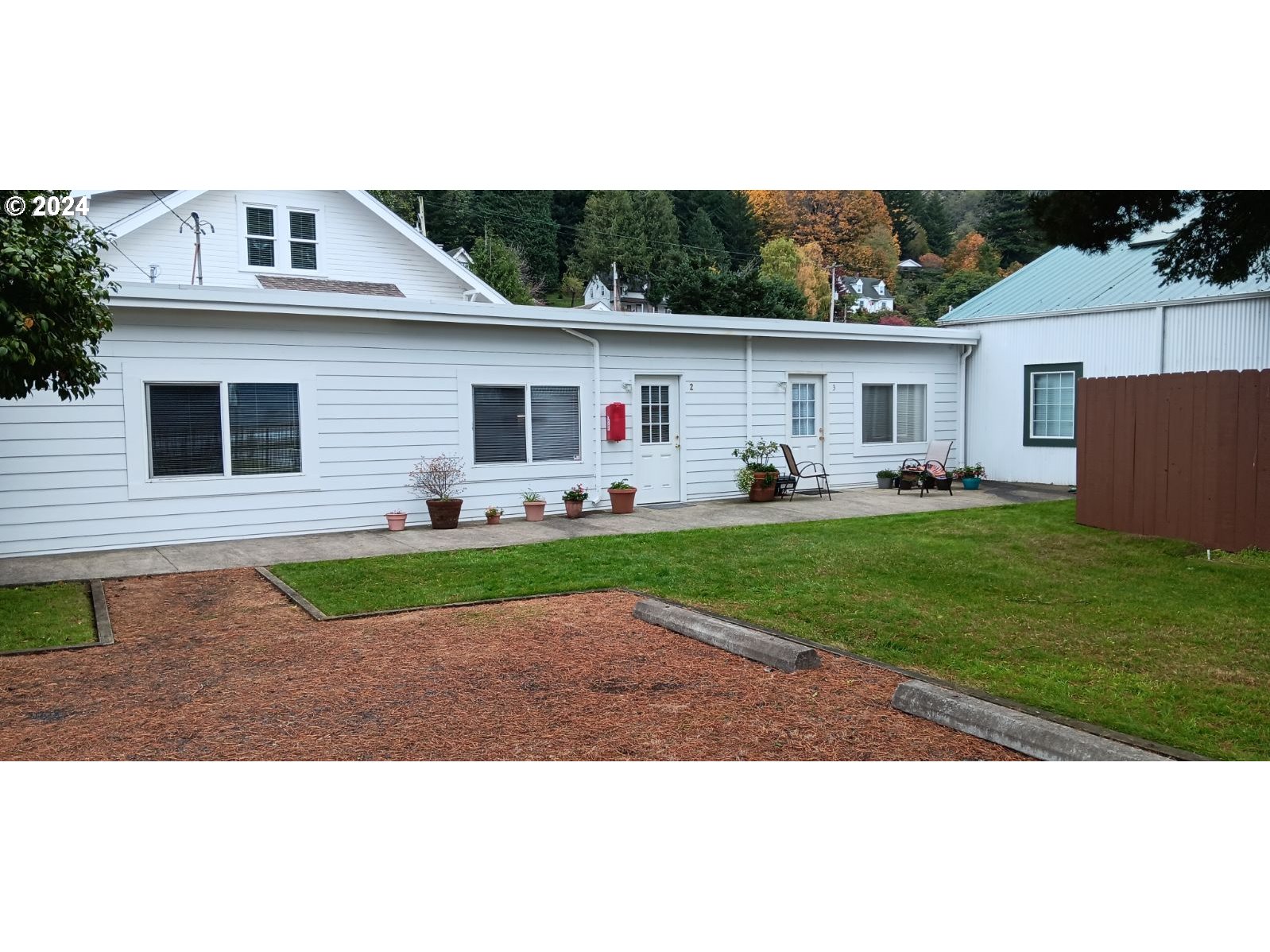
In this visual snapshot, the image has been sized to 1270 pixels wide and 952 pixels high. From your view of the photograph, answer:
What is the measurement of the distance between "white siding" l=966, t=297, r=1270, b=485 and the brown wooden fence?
Answer: 3.01 m

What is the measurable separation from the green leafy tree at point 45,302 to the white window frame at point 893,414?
38.3 feet

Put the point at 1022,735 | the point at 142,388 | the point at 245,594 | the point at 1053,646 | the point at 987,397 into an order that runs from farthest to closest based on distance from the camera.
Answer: the point at 987,397
the point at 142,388
the point at 245,594
the point at 1053,646
the point at 1022,735

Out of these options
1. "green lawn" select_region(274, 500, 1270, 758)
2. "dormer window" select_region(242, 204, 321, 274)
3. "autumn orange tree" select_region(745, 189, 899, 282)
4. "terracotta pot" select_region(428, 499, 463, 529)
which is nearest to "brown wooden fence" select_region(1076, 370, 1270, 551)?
"green lawn" select_region(274, 500, 1270, 758)

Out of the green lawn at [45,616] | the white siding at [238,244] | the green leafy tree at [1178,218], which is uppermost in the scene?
the white siding at [238,244]

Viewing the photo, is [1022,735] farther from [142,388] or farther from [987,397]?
[987,397]

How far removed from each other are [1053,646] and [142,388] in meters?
9.22

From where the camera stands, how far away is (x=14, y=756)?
445 centimetres

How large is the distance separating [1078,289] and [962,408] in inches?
111

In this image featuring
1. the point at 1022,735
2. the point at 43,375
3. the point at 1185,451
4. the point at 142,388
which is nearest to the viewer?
the point at 1022,735

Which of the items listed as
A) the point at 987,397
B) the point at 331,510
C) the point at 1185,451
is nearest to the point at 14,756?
the point at 331,510

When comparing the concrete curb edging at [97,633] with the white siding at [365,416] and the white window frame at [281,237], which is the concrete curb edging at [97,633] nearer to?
the white siding at [365,416]

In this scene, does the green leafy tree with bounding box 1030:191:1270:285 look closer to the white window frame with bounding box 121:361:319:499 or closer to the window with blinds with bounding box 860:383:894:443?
the white window frame with bounding box 121:361:319:499

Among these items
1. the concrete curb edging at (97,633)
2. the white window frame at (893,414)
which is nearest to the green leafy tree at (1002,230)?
the white window frame at (893,414)

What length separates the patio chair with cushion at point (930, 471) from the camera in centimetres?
1529
